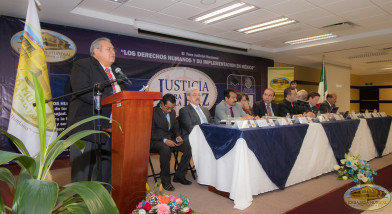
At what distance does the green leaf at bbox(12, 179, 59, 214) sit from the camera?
70 centimetres

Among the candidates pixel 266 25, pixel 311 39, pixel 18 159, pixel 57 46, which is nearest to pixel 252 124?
pixel 18 159

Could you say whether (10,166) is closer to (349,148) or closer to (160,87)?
(160,87)

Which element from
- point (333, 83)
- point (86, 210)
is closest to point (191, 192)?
point (86, 210)

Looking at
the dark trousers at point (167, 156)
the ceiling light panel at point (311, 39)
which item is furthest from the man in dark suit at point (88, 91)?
the ceiling light panel at point (311, 39)

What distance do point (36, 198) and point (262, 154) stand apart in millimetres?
2119

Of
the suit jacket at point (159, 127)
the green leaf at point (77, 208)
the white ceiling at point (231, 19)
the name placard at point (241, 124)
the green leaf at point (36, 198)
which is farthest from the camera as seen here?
the white ceiling at point (231, 19)

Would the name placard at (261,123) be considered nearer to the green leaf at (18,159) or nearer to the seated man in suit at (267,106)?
the seated man in suit at (267,106)

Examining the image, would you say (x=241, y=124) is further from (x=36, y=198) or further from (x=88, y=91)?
(x=36, y=198)

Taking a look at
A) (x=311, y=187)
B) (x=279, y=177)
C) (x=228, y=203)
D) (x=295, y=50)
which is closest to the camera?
(x=228, y=203)

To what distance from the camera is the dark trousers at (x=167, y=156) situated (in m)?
2.95

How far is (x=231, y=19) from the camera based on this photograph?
4.50 meters

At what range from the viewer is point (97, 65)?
1.88 metres

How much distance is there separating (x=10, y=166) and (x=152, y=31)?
323 cm

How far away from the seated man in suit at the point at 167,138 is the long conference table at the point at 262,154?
25cm
